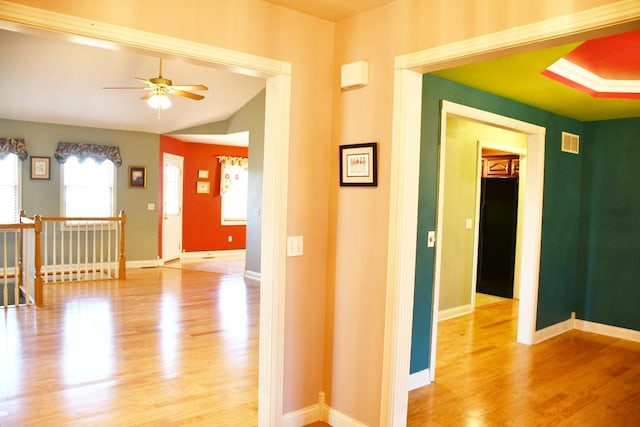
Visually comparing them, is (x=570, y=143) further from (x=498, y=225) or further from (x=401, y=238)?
(x=401, y=238)

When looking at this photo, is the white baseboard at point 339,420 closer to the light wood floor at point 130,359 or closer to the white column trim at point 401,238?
the white column trim at point 401,238

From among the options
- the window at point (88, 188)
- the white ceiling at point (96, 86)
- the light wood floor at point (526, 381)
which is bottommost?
the light wood floor at point (526, 381)

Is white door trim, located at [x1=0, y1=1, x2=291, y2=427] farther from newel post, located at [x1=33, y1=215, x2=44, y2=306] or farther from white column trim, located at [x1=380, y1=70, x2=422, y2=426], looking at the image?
newel post, located at [x1=33, y1=215, x2=44, y2=306]

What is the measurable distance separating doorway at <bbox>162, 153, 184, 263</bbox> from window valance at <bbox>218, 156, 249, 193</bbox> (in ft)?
3.21

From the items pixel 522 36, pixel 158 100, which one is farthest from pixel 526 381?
pixel 158 100

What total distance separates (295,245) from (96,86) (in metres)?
5.21

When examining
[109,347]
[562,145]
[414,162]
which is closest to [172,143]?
[109,347]

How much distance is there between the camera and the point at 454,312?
562 centimetres

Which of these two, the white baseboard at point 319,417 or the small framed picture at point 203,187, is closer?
the white baseboard at point 319,417

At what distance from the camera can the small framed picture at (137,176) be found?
8617 mm

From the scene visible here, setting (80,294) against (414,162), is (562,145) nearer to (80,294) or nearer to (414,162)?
(414,162)

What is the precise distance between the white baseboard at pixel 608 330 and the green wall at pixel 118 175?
726 cm

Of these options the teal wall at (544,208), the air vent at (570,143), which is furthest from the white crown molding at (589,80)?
the air vent at (570,143)

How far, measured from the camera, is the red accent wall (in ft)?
32.6
